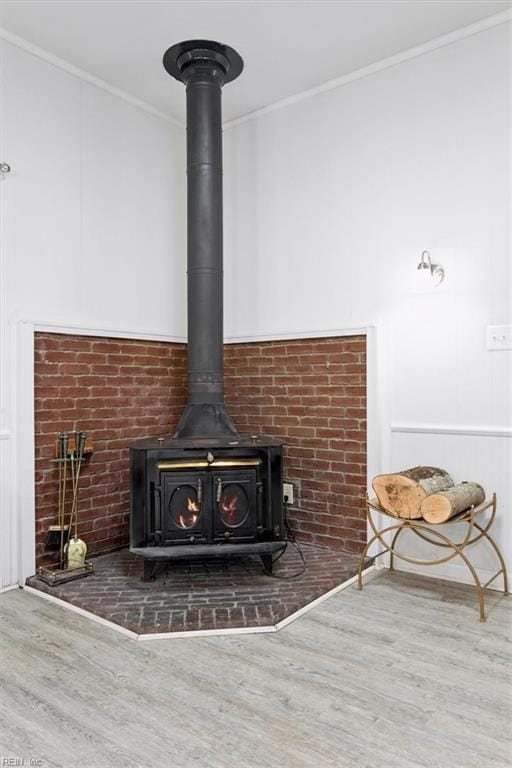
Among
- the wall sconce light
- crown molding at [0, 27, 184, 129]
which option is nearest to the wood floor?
the wall sconce light

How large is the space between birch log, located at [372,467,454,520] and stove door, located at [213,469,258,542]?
671 mm

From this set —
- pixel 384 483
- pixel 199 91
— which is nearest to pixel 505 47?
pixel 199 91

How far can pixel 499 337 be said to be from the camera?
2.89 metres

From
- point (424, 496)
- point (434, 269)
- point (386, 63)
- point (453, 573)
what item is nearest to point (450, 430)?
point (424, 496)

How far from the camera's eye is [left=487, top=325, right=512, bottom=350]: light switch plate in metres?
2.86

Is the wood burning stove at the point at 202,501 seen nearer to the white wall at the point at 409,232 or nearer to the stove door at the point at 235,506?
the stove door at the point at 235,506

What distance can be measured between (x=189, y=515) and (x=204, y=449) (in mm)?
363

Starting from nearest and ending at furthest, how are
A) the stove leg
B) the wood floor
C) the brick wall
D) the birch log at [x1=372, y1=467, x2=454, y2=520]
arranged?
the wood floor
the birch log at [x1=372, y1=467, x2=454, y2=520]
the stove leg
the brick wall

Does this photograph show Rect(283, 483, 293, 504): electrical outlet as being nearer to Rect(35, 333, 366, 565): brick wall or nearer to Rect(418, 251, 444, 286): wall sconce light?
Rect(35, 333, 366, 565): brick wall

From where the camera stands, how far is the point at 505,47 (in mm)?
2904

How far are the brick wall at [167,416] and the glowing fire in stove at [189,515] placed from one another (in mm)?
727

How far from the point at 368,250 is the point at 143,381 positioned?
167 centimetres

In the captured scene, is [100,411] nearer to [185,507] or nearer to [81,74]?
[185,507]

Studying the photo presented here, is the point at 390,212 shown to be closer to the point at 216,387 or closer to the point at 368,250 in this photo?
the point at 368,250
